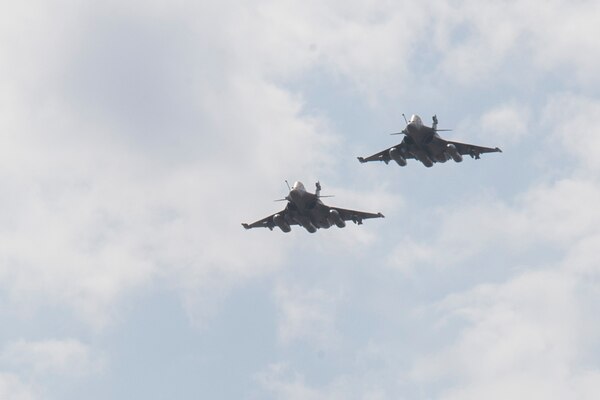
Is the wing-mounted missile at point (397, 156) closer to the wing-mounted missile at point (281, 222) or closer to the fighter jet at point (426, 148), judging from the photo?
the fighter jet at point (426, 148)

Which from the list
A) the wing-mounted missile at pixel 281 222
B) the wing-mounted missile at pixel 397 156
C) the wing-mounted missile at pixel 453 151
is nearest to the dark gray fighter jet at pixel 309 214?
the wing-mounted missile at pixel 281 222

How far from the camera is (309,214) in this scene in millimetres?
164875

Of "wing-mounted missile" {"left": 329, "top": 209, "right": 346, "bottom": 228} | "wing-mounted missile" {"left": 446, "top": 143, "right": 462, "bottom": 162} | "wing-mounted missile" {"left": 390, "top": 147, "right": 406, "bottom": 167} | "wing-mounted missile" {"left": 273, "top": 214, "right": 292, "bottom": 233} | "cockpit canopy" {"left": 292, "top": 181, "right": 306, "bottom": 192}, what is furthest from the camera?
"wing-mounted missile" {"left": 390, "top": 147, "right": 406, "bottom": 167}

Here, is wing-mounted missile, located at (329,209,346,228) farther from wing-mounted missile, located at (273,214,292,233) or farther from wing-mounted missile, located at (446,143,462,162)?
wing-mounted missile, located at (446,143,462,162)

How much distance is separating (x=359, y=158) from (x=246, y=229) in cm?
1709

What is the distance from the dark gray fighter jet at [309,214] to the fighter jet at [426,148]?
7648 millimetres

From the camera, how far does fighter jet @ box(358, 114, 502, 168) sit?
165 metres

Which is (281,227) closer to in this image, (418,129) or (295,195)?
(295,195)

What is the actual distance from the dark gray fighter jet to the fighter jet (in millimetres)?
7648

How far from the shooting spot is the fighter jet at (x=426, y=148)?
6511 inches

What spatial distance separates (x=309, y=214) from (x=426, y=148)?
15.3 meters

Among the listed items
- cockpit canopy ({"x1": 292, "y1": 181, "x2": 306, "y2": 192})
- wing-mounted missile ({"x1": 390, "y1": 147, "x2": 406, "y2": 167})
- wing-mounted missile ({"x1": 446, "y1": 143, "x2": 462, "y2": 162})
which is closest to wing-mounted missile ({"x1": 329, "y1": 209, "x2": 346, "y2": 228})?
cockpit canopy ({"x1": 292, "y1": 181, "x2": 306, "y2": 192})

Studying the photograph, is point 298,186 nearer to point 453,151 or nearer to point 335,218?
point 335,218

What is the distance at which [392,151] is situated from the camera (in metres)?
169
